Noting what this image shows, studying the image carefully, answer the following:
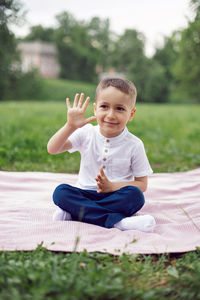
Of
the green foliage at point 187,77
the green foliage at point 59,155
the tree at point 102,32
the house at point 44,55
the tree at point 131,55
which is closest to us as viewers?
the green foliage at point 59,155

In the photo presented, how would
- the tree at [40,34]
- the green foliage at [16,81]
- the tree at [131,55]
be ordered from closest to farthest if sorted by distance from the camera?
the tree at [131,55] < the green foliage at [16,81] < the tree at [40,34]

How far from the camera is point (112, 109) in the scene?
248 cm

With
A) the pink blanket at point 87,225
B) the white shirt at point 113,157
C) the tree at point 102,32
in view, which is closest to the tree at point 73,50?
the tree at point 102,32

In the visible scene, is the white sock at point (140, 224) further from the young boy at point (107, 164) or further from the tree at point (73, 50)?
the tree at point (73, 50)

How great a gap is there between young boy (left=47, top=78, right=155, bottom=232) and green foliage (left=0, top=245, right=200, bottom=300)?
0.48 meters

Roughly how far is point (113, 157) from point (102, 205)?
36 cm

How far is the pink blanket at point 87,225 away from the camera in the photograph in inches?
83.3

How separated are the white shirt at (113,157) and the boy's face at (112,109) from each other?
4.8 inches

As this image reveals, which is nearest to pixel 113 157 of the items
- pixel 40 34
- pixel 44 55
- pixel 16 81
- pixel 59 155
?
→ pixel 59 155

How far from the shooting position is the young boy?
246 centimetres

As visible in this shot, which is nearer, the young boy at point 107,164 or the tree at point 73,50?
the young boy at point 107,164

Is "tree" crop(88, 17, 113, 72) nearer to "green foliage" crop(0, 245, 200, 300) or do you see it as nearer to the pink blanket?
the pink blanket

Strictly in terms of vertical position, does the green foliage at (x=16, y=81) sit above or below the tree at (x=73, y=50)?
below

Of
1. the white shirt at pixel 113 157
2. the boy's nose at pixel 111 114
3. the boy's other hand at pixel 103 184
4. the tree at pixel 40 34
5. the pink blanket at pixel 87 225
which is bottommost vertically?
the pink blanket at pixel 87 225
